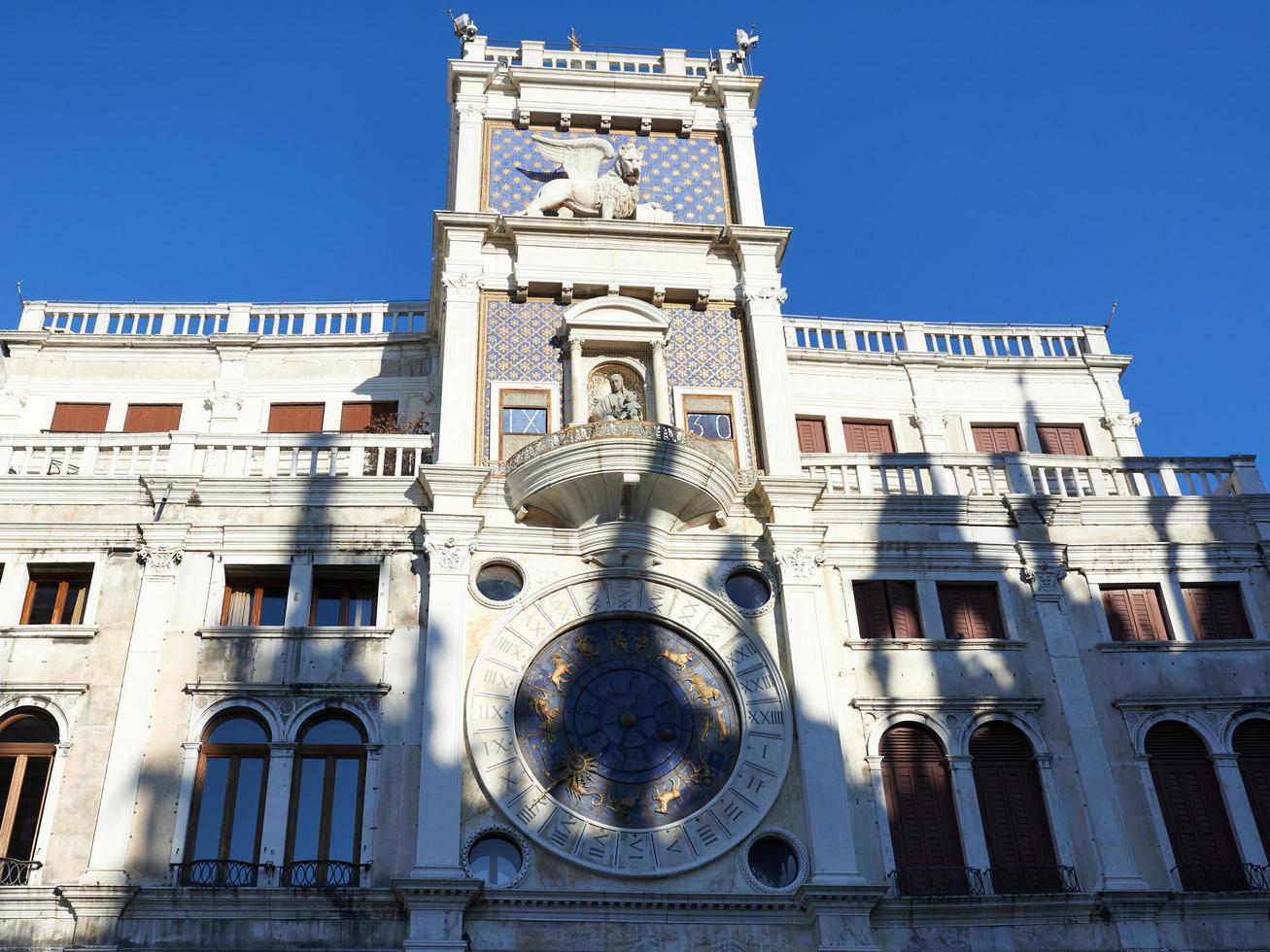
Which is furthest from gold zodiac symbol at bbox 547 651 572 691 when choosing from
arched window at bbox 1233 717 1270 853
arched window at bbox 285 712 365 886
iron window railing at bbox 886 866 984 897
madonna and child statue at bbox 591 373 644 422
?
arched window at bbox 1233 717 1270 853

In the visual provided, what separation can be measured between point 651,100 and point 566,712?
535 inches

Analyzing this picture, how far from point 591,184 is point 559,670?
1016 centimetres

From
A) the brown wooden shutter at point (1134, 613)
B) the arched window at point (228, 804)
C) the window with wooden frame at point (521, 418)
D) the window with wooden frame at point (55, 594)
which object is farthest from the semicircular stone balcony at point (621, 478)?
the window with wooden frame at point (55, 594)

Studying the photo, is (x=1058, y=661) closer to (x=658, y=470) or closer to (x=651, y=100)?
(x=658, y=470)

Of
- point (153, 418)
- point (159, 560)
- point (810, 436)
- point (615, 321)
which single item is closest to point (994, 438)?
point (810, 436)

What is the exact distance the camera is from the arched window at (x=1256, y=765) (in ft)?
68.0

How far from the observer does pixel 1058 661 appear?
21.8 meters

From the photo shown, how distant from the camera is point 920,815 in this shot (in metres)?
20.4

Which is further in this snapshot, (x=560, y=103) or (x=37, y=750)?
(x=560, y=103)

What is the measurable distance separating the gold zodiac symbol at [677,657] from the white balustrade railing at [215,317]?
33.1ft

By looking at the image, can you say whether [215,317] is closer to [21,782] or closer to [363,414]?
[363,414]

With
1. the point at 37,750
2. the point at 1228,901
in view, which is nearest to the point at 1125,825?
the point at 1228,901

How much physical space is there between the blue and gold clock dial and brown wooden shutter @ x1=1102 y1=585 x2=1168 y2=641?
664 cm

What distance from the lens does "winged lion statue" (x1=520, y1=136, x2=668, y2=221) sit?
26.0m
